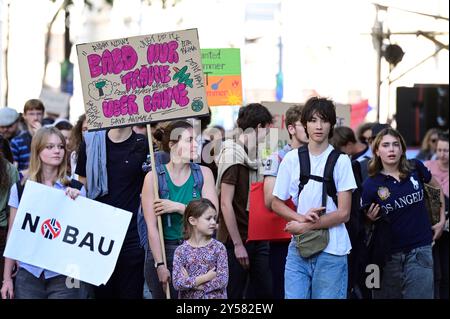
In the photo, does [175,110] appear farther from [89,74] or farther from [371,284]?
[371,284]

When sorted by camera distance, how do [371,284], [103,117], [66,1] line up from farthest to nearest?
[66,1] < [371,284] < [103,117]

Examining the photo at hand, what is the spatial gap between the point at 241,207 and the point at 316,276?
1803 millimetres

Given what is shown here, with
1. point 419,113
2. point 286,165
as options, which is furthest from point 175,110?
point 419,113

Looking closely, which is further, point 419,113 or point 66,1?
point 66,1

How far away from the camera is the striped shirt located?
1307cm

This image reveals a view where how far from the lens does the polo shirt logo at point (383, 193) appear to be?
10.1 m

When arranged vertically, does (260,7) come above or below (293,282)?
above

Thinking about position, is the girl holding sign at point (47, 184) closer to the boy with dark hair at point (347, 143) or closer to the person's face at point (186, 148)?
the person's face at point (186, 148)

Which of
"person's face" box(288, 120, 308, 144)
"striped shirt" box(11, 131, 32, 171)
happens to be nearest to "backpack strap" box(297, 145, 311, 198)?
"person's face" box(288, 120, 308, 144)

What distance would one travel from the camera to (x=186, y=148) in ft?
29.3

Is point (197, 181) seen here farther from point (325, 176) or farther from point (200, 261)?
point (325, 176)

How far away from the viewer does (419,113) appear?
1875cm

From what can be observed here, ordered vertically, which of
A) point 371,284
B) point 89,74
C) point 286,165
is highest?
point 89,74
